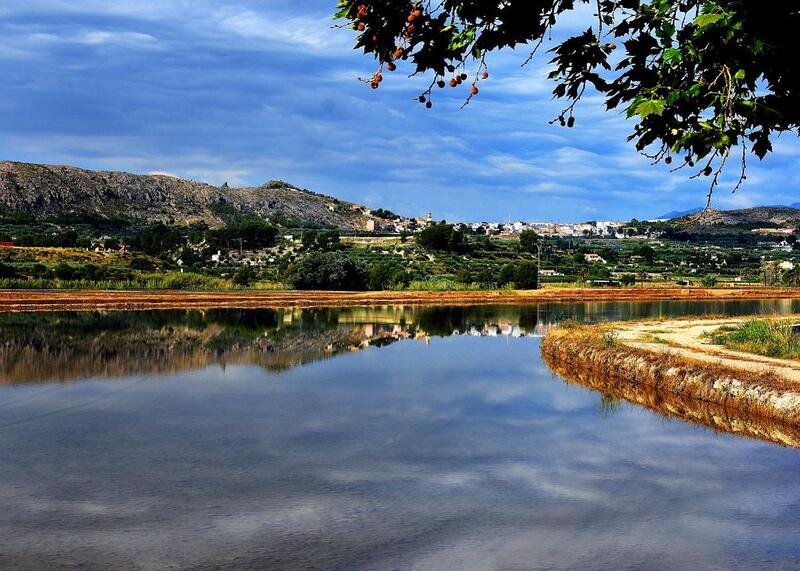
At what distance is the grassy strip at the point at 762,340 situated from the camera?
23212 millimetres

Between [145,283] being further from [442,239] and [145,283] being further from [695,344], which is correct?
[442,239]

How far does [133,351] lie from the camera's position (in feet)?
86.2

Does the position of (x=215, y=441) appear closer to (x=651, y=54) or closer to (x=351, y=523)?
(x=351, y=523)

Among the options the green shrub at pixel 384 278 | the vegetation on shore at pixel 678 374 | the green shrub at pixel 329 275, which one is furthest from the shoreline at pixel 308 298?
the vegetation on shore at pixel 678 374

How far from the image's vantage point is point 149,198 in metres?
152

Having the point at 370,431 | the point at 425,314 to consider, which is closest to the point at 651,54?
the point at 370,431

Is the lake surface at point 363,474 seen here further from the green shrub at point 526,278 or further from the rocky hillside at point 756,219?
the rocky hillside at point 756,219

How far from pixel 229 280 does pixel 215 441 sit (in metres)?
54.9

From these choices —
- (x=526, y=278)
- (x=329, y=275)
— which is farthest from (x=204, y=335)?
(x=526, y=278)

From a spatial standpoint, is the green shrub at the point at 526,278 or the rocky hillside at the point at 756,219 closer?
the green shrub at the point at 526,278

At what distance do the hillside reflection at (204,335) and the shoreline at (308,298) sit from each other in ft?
11.6

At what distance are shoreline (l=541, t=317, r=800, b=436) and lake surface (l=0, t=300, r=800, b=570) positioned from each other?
3.31 feet

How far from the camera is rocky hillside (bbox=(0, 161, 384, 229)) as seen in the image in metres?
135

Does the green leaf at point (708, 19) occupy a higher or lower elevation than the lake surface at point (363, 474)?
higher
